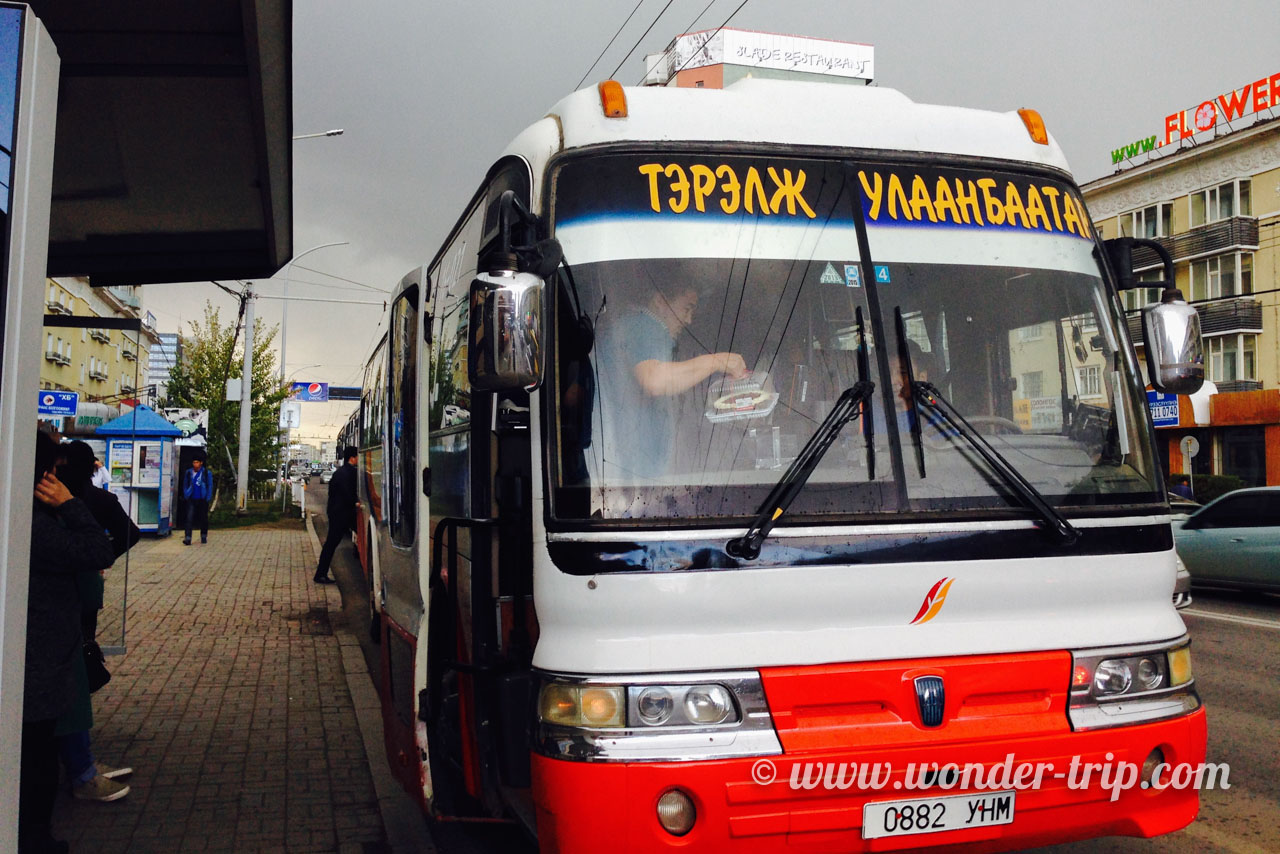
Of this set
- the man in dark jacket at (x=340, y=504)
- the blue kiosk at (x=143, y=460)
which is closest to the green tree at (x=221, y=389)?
the blue kiosk at (x=143, y=460)

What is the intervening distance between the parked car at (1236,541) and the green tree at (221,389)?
26.6m

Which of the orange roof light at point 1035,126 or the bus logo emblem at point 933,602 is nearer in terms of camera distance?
the bus logo emblem at point 933,602

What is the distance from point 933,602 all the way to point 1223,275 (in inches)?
1577

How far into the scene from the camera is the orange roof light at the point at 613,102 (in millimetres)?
3584

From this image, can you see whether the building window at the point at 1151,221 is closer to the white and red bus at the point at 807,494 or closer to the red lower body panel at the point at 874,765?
the white and red bus at the point at 807,494

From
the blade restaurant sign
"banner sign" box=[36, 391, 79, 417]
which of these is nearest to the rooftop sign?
the blade restaurant sign

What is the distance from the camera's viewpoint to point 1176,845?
15.2 ft

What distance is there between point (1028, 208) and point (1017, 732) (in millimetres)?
1865

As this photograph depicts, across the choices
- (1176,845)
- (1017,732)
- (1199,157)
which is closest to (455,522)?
(1017,732)

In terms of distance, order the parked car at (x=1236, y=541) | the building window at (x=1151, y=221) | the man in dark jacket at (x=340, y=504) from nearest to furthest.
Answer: the parked car at (x=1236, y=541)
the man in dark jacket at (x=340, y=504)
the building window at (x=1151, y=221)

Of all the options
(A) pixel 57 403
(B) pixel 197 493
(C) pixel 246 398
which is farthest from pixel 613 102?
(C) pixel 246 398

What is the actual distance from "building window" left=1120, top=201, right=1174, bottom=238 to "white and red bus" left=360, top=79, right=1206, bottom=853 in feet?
129

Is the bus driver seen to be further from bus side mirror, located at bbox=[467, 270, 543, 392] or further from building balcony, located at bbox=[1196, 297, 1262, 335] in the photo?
building balcony, located at bbox=[1196, 297, 1262, 335]

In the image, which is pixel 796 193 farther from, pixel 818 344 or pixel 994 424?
pixel 994 424
